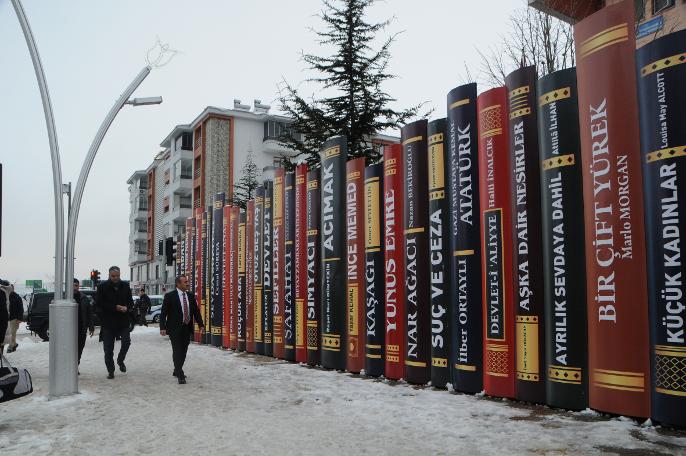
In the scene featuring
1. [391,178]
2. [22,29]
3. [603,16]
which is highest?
[22,29]

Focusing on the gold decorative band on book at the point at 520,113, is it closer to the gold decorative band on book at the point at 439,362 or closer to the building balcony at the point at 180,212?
the gold decorative band on book at the point at 439,362

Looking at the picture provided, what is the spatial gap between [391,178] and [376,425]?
4626 mm

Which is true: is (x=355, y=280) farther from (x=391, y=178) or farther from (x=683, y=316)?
(x=683, y=316)

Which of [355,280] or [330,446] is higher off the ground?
[355,280]

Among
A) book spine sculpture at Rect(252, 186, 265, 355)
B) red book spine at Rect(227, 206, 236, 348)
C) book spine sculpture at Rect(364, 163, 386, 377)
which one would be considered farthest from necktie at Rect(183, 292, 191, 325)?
red book spine at Rect(227, 206, 236, 348)

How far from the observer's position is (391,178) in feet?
32.9

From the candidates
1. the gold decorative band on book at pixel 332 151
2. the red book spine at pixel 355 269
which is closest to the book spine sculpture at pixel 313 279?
the gold decorative band on book at pixel 332 151

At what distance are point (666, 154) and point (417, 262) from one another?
418cm

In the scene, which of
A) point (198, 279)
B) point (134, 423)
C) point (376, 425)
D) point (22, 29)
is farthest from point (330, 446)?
point (198, 279)

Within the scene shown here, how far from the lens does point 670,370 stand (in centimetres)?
573

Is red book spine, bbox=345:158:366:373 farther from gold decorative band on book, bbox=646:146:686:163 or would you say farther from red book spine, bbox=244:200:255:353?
gold decorative band on book, bbox=646:146:686:163

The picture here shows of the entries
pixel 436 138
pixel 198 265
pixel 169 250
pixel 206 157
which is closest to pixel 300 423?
pixel 436 138

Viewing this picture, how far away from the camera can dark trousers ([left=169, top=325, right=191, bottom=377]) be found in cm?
1011

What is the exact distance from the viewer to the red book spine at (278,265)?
43.9ft
